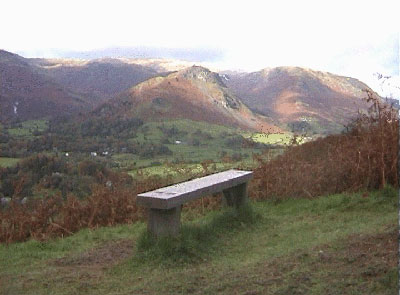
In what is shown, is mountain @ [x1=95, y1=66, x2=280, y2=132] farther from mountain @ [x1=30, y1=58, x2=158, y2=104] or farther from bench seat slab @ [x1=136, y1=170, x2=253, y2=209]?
bench seat slab @ [x1=136, y1=170, x2=253, y2=209]

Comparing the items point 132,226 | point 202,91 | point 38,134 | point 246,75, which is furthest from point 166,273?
point 246,75

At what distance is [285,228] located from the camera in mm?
6352

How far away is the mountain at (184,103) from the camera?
64.6 meters

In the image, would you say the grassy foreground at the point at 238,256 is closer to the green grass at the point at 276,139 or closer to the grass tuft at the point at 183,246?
the grass tuft at the point at 183,246

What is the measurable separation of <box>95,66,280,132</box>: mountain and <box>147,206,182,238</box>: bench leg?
5624 cm

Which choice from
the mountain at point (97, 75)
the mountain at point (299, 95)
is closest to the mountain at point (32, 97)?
the mountain at point (97, 75)

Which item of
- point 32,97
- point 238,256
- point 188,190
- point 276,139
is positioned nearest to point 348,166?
point 188,190

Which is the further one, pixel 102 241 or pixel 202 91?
pixel 202 91

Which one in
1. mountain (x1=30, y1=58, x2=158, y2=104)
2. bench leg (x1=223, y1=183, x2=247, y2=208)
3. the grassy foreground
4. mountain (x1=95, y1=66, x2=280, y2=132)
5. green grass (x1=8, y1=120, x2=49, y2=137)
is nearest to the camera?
the grassy foreground

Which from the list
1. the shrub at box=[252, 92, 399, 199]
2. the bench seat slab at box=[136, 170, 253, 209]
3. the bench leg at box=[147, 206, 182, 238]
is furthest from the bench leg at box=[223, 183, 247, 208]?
the bench leg at box=[147, 206, 182, 238]

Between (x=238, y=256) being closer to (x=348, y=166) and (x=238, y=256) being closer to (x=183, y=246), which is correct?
(x=183, y=246)

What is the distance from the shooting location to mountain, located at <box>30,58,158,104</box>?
98312 mm

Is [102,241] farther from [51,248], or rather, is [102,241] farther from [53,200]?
[53,200]

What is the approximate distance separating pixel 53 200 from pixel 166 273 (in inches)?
156
